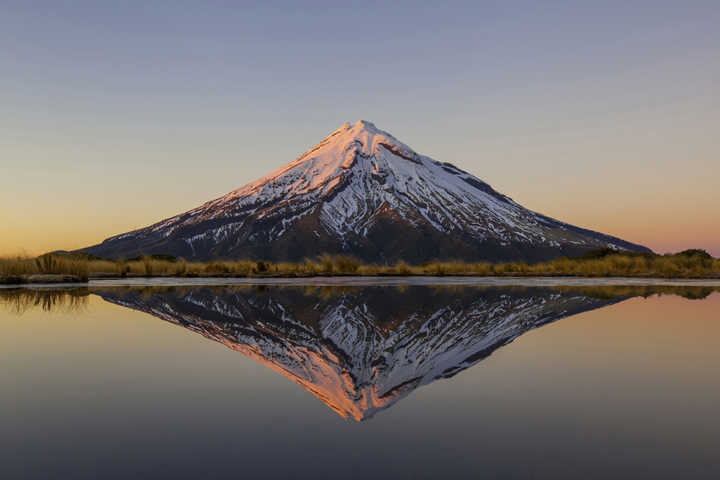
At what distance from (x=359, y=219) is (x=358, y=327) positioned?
489 feet

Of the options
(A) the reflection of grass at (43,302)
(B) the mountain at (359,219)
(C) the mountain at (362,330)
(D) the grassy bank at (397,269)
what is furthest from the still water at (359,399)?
(B) the mountain at (359,219)

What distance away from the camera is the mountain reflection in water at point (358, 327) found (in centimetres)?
657

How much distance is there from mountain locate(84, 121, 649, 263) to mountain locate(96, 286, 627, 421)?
116 meters

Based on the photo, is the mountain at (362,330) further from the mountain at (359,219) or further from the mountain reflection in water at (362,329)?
the mountain at (359,219)

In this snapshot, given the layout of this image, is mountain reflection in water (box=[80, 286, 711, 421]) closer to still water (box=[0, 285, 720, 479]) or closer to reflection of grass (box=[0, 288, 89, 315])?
still water (box=[0, 285, 720, 479])

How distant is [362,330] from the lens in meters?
10.8

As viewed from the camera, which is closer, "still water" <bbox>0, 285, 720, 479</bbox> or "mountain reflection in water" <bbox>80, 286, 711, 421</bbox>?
"still water" <bbox>0, 285, 720, 479</bbox>

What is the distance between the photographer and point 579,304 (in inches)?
631

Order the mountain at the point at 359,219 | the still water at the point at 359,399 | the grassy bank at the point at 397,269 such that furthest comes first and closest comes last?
the mountain at the point at 359,219 < the grassy bank at the point at 397,269 < the still water at the point at 359,399

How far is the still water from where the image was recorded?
385cm

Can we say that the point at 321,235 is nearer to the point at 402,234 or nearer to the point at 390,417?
the point at 402,234

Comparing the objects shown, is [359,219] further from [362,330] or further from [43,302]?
[362,330]

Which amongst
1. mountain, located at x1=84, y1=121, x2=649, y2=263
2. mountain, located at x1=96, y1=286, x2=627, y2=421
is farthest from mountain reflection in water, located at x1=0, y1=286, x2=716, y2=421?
mountain, located at x1=84, y1=121, x2=649, y2=263

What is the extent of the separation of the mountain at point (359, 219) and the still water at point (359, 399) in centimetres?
12324
